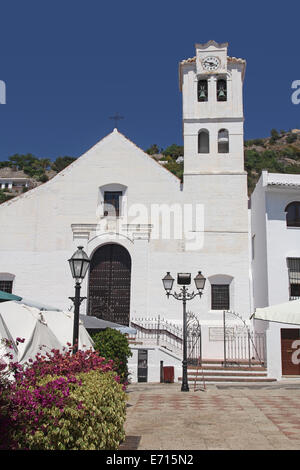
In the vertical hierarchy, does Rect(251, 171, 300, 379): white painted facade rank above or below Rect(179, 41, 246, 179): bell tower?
below

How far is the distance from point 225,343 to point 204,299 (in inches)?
93.6

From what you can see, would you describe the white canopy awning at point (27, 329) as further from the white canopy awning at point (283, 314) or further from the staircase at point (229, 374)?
the staircase at point (229, 374)

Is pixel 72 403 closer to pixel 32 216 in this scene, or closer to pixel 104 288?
pixel 104 288

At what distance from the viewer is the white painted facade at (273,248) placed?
18.7m

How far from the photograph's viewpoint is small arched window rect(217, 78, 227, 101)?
23.5 m

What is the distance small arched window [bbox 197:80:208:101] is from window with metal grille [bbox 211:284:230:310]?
34.2 ft

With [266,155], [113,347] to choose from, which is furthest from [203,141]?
[266,155]

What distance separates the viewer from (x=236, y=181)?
22.3m

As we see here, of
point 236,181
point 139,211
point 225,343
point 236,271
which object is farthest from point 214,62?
point 225,343

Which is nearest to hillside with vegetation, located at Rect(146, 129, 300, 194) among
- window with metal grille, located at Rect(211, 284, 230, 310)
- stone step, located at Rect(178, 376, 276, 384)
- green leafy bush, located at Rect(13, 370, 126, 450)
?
window with metal grille, located at Rect(211, 284, 230, 310)

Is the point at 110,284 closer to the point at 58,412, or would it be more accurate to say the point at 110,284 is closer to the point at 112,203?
the point at 112,203

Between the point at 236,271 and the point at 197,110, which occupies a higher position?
the point at 197,110

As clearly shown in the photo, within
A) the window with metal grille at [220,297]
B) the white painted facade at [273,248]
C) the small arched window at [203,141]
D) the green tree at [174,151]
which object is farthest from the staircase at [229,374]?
the green tree at [174,151]

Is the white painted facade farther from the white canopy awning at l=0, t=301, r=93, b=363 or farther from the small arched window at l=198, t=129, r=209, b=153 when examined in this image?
the white canopy awning at l=0, t=301, r=93, b=363
